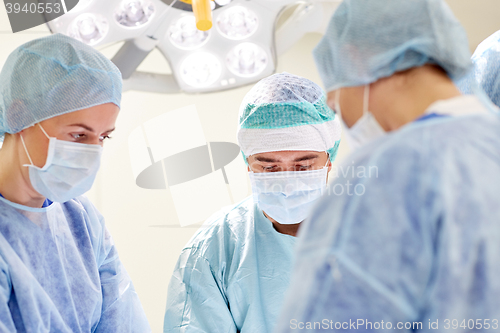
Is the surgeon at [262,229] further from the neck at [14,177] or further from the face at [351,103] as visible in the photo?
the face at [351,103]

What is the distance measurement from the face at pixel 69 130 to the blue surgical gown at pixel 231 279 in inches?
25.2

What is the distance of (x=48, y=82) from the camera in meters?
1.50

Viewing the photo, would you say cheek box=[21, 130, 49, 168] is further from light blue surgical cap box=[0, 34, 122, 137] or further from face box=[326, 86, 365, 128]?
face box=[326, 86, 365, 128]

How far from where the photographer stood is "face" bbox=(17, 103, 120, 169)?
151 centimetres

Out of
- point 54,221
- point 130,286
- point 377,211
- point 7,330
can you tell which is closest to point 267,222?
point 130,286

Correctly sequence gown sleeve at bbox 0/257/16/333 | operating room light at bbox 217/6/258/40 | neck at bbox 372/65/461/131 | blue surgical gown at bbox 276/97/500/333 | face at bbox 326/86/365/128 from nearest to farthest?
blue surgical gown at bbox 276/97/500/333 < neck at bbox 372/65/461/131 < face at bbox 326/86/365/128 < gown sleeve at bbox 0/257/16/333 < operating room light at bbox 217/6/258/40

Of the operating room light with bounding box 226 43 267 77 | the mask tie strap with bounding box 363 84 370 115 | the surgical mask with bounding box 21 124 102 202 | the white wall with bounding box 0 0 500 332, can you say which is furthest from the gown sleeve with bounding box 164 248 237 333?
the mask tie strap with bounding box 363 84 370 115

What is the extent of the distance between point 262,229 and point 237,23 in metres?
0.84

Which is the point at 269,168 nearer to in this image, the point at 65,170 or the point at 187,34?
the point at 187,34

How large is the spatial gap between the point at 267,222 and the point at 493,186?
1.29m

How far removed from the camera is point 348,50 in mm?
975

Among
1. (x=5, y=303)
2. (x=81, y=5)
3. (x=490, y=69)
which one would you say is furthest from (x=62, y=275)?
(x=490, y=69)

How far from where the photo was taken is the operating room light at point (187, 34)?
5.55 ft

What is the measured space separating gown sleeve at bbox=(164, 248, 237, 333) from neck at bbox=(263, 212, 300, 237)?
337 millimetres
